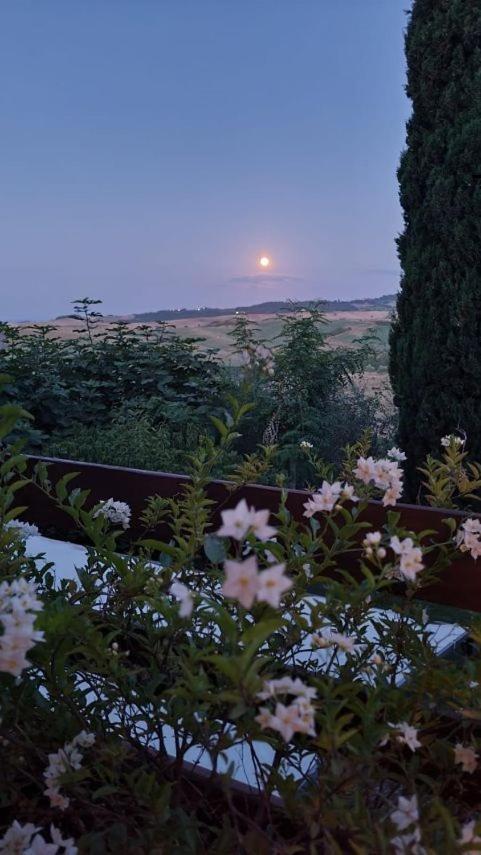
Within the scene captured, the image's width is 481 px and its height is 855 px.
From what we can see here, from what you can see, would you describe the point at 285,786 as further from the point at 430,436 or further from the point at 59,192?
the point at 59,192

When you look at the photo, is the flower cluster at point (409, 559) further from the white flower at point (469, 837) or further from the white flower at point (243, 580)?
the white flower at point (243, 580)

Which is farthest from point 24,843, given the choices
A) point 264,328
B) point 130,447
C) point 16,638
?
point 264,328

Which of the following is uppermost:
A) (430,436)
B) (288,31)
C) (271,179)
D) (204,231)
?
(288,31)

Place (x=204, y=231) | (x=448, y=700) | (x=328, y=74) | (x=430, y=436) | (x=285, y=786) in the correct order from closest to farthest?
1. (x=285, y=786)
2. (x=448, y=700)
3. (x=430, y=436)
4. (x=328, y=74)
5. (x=204, y=231)

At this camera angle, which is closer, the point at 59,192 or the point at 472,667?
the point at 472,667

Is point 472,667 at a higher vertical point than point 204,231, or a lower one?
lower

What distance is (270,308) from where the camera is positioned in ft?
24.9

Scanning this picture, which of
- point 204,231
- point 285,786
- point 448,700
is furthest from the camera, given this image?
point 204,231

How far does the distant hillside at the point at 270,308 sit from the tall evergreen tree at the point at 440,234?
1833mm

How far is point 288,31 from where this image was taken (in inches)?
250

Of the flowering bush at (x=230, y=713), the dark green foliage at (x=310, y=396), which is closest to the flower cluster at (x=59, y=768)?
the flowering bush at (x=230, y=713)

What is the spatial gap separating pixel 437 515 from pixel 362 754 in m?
1.21

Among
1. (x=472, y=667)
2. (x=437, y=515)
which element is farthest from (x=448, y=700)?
(x=437, y=515)

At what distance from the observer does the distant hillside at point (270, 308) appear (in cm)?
701
